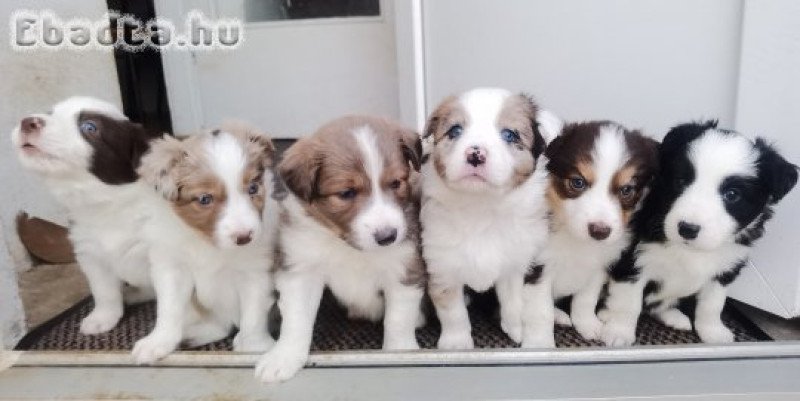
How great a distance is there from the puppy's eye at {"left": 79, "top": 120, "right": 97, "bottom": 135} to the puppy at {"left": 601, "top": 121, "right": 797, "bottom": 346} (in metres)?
1.77

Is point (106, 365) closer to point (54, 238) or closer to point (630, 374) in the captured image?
point (54, 238)

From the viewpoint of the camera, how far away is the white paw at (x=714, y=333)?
205 centimetres

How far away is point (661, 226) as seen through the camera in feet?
6.29

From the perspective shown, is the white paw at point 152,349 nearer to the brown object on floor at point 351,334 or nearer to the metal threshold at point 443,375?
the metal threshold at point 443,375

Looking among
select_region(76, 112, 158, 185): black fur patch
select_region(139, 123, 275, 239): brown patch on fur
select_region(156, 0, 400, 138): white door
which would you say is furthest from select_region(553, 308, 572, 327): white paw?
select_region(156, 0, 400, 138): white door

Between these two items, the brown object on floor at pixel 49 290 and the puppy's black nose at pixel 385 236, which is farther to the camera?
the brown object on floor at pixel 49 290

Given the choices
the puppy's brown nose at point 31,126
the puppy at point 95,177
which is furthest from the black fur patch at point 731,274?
the puppy's brown nose at point 31,126

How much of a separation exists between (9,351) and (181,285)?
1.80 feet

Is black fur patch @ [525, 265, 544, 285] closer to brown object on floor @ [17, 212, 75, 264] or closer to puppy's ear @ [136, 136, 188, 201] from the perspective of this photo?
puppy's ear @ [136, 136, 188, 201]

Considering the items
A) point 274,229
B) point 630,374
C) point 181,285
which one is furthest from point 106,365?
point 630,374

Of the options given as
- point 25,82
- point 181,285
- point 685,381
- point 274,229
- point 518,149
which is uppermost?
point 25,82

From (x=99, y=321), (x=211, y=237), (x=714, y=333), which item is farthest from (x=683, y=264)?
(x=99, y=321)

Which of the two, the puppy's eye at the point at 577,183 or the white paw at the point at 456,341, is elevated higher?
the puppy's eye at the point at 577,183

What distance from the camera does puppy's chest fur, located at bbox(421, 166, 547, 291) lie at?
6.42ft
